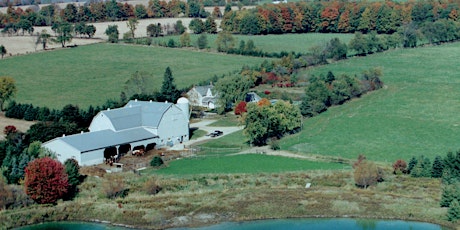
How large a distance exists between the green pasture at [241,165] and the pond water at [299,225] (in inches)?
281

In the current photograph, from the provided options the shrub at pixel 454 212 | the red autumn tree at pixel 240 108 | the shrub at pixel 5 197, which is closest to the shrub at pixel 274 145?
the red autumn tree at pixel 240 108

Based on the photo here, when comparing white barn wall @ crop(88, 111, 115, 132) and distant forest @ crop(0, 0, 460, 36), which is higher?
distant forest @ crop(0, 0, 460, 36)

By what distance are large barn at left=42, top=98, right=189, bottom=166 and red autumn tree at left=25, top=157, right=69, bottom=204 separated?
6.57 m

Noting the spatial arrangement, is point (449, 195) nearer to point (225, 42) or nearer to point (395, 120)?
point (395, 120)

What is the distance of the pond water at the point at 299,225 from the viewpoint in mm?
36531

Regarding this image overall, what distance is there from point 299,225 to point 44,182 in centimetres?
1299

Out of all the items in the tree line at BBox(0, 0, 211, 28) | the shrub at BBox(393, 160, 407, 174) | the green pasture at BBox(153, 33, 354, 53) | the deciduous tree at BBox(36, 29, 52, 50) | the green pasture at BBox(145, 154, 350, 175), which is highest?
the tree line at BBox(0, 0, 211, 28)

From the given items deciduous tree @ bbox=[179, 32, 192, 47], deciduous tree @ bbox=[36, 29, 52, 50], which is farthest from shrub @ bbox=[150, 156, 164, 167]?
deciduous tree @ bbox=[179, 32, 192, 47]

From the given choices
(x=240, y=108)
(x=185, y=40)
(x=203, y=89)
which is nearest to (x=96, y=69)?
(x=185, y=40)

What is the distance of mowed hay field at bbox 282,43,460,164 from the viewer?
48406mm

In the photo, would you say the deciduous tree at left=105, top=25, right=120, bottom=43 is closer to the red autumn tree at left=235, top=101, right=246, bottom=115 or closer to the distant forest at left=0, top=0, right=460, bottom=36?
the distant forest at left=0, top=0, right=460, bottom=36

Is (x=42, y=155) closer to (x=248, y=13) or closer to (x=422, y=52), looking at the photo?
(x=422, y=52)

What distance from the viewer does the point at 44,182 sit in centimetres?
3894

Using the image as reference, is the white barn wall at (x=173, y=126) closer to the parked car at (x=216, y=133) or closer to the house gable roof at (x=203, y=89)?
the parked car at (x=216, y=133)
